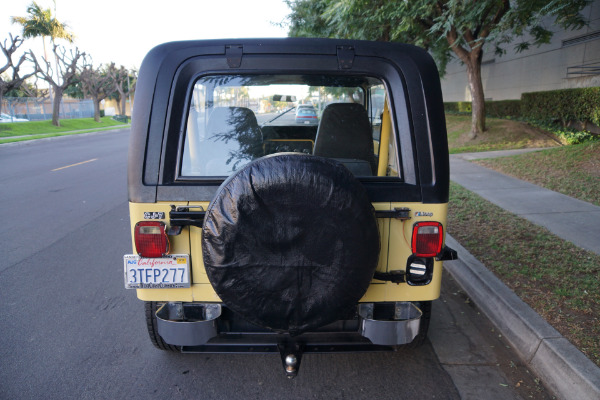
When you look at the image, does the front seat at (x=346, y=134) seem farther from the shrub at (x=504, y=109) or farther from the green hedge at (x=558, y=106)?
the shrub at (x=504, y=109)

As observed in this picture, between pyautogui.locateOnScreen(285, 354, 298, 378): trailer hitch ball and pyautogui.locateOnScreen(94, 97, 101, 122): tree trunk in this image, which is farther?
pyautogui.locateOnScreen(94, 97, 101, 122): tree trunk

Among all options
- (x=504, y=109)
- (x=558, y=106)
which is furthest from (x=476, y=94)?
(x=504, y=109)

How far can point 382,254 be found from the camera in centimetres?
244

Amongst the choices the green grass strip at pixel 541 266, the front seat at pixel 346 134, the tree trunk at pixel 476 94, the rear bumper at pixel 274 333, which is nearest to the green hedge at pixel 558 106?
the tree trunk at pixel 476 94

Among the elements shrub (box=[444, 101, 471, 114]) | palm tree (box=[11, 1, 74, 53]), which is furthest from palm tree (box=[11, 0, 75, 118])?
shrub (box=[444, 101, 471, 114])

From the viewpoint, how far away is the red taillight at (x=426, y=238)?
7.91 ft

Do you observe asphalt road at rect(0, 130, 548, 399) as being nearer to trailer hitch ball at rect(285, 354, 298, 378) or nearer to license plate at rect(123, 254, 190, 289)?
trailer hitch ball at rect(285, 354, 298, 378)

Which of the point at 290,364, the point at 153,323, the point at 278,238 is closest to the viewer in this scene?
the point at 278,238

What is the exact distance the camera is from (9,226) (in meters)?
6.31

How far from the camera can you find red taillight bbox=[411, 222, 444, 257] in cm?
241

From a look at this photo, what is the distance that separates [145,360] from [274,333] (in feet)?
3.82

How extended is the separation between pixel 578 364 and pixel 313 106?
8.16ft

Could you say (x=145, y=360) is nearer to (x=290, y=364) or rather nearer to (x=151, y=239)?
(x=151, y=239)

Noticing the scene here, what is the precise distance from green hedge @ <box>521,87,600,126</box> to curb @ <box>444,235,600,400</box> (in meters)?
10.0
